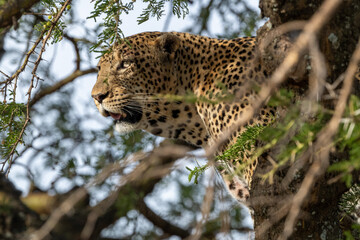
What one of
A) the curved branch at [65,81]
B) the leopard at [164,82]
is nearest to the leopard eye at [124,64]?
the leopard at [164,82]

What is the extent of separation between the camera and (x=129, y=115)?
5.98 meters

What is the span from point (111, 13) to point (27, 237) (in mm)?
1637

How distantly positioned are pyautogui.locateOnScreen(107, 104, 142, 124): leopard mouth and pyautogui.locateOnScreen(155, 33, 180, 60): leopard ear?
60cm

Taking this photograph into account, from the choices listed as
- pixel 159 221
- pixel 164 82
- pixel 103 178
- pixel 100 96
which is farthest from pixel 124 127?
pixel 103 178

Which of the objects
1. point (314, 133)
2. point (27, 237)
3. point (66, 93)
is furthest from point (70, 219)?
point (66, 93)

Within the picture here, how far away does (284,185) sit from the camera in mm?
3625

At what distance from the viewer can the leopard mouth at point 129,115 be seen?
19.5ft

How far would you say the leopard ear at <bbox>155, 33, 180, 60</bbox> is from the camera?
233 inches

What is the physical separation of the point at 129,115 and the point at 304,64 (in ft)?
9.67

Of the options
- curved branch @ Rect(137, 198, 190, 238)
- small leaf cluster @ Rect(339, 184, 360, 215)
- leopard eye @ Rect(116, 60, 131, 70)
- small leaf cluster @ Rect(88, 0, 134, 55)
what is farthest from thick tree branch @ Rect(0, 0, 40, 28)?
curved branch @ Rect(137, 198, 190, 238)

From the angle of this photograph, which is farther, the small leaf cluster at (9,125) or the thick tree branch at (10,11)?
the small leaf cluster at (9,125)

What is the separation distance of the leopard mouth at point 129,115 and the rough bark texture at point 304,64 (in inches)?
94.4

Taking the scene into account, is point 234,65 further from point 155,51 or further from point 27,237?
point 27,237

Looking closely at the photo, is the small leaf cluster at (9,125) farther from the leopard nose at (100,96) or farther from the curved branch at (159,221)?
the curved branch at (159,221)
